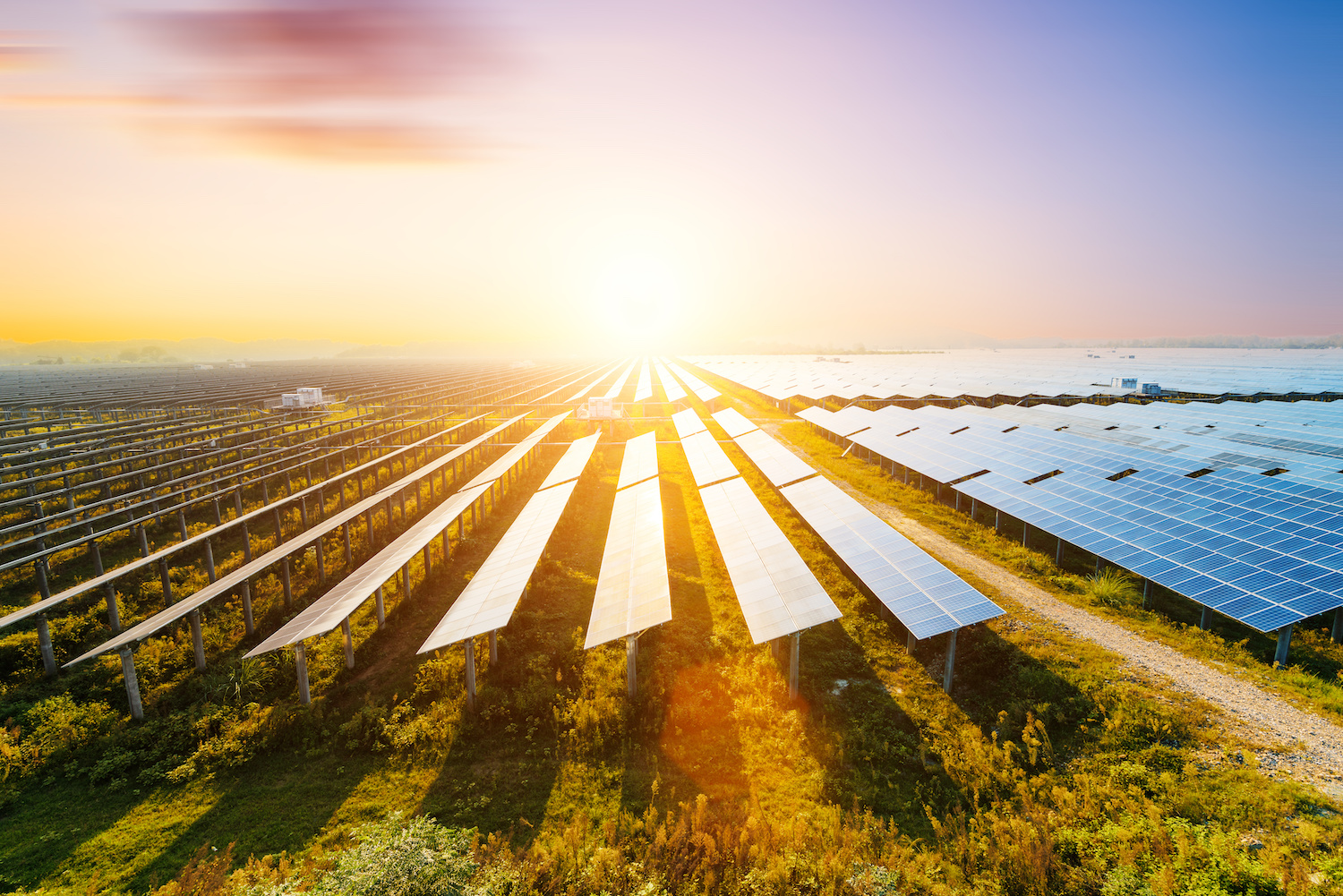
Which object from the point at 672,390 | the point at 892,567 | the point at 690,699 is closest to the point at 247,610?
the point at 690,699

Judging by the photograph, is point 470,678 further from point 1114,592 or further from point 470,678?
point 1114,592

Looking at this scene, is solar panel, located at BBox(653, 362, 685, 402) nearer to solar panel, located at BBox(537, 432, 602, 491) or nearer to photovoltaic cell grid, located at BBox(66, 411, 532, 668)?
solar panel, located at BBox(537, 432, 602, 491)

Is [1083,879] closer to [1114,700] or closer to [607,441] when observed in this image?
[1114,700]

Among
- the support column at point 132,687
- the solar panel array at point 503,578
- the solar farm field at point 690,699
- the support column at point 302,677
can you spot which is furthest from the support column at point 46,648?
→ the solar panel array at point 503,578

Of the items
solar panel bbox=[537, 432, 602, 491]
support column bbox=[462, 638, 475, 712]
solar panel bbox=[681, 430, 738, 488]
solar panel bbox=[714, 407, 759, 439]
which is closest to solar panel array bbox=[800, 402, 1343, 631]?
solar panel bbox=[714, 407, 759, 439]

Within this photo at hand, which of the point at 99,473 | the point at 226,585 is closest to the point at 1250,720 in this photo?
the point at 226,585

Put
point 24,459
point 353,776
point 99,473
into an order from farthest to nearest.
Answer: point 99,473 < point 24,459 < point 353,776
